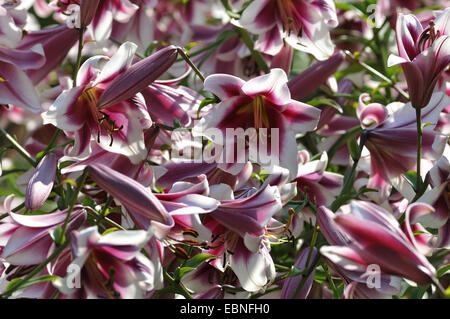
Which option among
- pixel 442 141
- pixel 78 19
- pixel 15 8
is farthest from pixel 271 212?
pixel 15 8

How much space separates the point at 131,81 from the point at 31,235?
0.66 feet

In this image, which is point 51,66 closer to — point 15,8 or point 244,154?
point 15,8

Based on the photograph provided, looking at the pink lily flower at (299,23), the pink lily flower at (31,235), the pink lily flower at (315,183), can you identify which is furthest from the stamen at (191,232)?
the pink lily flower at (299,23)

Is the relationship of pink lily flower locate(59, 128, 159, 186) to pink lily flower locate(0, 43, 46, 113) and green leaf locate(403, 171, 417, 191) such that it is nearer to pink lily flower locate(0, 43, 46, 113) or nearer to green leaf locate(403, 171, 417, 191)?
pink lily flower locate(0, 43, 46, 113)

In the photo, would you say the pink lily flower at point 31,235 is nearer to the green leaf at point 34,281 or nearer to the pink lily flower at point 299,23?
the green leaf at point 34,281

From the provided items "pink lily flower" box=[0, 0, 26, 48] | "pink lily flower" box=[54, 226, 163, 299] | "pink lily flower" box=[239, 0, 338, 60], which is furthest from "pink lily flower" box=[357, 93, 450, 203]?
"pink lily flower" box=[0, 0, 26, 48]

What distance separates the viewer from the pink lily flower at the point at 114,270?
1.99 ft

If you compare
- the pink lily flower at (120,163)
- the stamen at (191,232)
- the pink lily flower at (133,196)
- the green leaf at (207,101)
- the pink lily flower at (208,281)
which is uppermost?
the pink lily flower at (133,196)

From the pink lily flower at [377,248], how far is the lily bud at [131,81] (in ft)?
0.92

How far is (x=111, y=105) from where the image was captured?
2.56ft

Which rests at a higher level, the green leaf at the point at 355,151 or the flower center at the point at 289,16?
the flower center at the point at 289,16

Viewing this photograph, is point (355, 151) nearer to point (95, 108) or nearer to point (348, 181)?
point (348, 181)

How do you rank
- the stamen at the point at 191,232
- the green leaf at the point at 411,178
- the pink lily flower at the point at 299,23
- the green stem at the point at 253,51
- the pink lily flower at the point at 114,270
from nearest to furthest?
the pink lily flower at the point at 114,270 → the stamen at the point at 191,232 → the green leaf at the point at 411,178 → the pink lily flower at the point at 299,23 → the green stem at the point at 253,51
